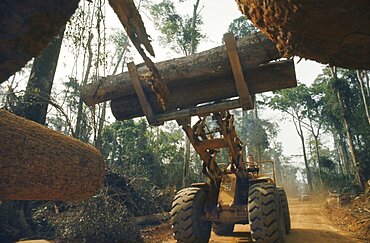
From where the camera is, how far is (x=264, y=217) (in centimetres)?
443

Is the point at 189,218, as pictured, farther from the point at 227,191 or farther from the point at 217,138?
the point at 227,191

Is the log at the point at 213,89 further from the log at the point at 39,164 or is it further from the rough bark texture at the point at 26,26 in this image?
the rough bark texture at the point at 26,26

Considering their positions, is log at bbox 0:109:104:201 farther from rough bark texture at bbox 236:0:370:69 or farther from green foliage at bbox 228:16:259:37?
green foliage at bbox 228:16:259:37

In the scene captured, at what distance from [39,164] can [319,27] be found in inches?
193

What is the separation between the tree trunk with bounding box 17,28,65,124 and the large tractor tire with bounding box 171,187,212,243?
15.9ft

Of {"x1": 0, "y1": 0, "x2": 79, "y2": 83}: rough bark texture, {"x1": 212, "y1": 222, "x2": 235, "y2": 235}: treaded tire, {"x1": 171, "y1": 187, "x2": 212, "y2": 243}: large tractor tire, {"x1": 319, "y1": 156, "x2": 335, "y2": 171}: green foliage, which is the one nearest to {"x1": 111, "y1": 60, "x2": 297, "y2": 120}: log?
{"x1": 171, "y1": 187, "x2": 212, "y2": 243}: large tractor tire

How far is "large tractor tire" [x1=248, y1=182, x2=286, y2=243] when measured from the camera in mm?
4332

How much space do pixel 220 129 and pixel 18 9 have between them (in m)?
4.01

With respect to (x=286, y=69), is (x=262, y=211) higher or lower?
lower

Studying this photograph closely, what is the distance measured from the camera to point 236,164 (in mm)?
5824

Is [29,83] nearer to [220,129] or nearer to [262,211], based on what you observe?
[220,129]

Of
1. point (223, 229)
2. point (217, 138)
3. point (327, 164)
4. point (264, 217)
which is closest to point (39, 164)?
point (217, 138)

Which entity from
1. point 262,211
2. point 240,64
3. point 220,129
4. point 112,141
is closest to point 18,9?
point 240,64

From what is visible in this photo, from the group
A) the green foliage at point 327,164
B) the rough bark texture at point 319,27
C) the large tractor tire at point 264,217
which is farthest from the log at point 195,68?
the green foliage at point 327,164
